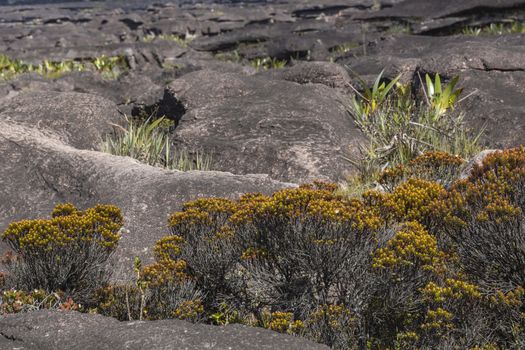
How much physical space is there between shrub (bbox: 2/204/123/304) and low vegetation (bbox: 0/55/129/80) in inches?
894

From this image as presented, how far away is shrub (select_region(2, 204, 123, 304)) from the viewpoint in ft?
19.6

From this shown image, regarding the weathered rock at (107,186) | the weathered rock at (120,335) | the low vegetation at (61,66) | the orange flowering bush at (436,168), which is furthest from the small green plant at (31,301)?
the low vegetation at (61,66)

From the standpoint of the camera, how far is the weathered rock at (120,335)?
174 inches

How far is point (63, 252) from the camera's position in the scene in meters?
6.06

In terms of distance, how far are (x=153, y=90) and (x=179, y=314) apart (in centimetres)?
1133

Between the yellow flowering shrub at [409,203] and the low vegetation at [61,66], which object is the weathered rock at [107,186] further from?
the low vegetation at [61,66]

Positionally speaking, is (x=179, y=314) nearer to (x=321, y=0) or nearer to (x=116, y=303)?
(x=116, y=303)

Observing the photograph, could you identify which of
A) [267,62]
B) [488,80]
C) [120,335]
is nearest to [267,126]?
Answer: [488,80]

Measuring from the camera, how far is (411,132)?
36.8 ft

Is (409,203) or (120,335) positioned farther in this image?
(409,203)

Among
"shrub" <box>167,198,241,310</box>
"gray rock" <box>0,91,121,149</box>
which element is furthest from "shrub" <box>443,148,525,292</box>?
"gray rock" <box>0,91,121,149</box>

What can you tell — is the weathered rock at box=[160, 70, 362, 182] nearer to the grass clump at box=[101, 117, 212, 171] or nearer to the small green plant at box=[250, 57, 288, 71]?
the grass clump at box=[101, 117, 212, 171]

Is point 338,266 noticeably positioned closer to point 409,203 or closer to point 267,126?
point 409,203

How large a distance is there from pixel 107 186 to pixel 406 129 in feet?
16.3
